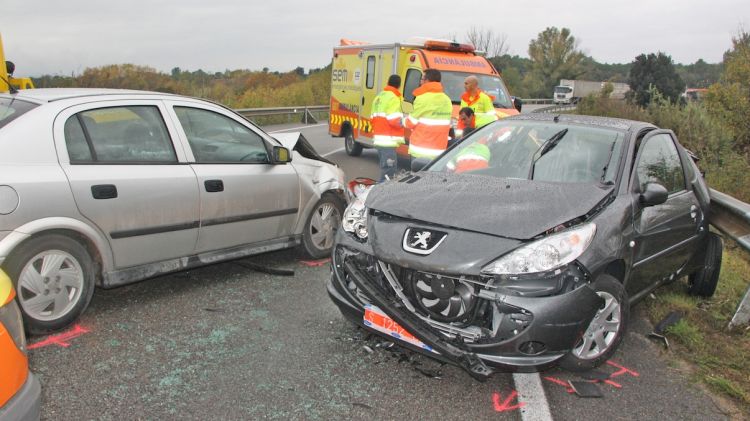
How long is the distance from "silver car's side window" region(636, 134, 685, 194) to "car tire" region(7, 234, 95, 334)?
13.1 feet

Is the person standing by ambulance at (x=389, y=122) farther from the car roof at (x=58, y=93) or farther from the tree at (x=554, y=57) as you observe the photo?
the tree at (x=554, y=57)

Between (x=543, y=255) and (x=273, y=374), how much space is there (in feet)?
5.71

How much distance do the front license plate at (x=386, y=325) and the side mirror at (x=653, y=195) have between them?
1.89m

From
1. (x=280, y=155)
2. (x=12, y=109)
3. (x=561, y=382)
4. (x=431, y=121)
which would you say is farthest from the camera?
(x=431, y=121)

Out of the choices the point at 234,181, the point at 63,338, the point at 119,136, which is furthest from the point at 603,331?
the point at 119,136

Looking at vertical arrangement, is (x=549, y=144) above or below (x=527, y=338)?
above

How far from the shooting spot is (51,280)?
4.00 metres

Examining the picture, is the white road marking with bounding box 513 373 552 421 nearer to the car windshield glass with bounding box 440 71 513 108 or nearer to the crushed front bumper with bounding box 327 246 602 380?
the crushed front bumper with bounding box 327 246 602 380

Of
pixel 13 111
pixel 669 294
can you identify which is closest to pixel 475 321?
pixel 669 294

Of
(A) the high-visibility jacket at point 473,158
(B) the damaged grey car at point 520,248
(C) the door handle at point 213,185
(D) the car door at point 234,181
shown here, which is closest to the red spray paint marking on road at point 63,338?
(D) the car door at point 234,181

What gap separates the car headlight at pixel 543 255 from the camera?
326cm

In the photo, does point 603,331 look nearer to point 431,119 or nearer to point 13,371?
point 13,371

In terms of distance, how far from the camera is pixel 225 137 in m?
5.32

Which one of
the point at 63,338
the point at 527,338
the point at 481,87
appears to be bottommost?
the point at 63,338
